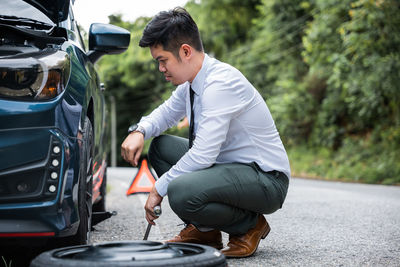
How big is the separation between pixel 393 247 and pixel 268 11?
2115 centimetres

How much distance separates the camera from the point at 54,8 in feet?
10.6

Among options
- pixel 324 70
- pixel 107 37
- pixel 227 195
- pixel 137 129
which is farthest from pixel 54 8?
pixel 324 70

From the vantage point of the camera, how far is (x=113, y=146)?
43.5 metres

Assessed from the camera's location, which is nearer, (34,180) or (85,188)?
(34,180)

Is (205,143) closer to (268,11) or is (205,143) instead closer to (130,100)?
(268,11)

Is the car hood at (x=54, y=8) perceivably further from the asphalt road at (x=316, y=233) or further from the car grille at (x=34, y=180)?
the asphalt road at (x=316, y=233)

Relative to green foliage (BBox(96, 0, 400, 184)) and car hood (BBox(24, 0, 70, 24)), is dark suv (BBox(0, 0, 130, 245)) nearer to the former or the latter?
car hood (BBox(24, 0, 70, 24))

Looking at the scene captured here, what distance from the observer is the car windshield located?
2.95m

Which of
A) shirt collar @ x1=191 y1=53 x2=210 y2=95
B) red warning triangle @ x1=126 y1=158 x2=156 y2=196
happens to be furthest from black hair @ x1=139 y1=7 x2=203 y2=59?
red warning triangle @ x1=126 y1=158 x2=156 y2=196

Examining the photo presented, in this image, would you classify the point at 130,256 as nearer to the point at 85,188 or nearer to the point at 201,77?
the point at 85,188

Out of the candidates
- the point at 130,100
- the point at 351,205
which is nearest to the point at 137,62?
the point at 130,100

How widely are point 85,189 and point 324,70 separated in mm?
16133

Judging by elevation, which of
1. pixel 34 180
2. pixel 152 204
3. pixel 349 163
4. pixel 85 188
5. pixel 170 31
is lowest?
pixel 349 163

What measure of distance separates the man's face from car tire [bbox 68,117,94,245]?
1.71ft
